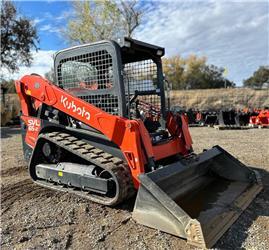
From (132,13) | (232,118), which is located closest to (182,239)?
(232,118)

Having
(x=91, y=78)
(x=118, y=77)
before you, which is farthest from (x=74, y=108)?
(x=118, y=77)

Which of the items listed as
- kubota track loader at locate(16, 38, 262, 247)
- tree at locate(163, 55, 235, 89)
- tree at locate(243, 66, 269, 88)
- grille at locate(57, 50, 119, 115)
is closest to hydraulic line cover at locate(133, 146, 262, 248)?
kubota track loader at locate(16, 38, 262, 247)

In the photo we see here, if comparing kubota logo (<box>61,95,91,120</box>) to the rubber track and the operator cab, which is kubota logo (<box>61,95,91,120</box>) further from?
the rubber track

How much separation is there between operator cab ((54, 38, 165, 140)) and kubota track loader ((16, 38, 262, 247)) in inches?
0.5

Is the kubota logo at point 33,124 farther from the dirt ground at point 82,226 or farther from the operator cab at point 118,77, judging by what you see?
the dirt ground at point 82,226

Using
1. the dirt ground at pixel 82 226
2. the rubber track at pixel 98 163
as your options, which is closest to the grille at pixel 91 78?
the rubber track at pixel 98 163

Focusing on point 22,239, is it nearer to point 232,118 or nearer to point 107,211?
point 107,211

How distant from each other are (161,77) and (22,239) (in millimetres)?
3104

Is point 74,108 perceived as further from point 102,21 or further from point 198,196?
point 102,21

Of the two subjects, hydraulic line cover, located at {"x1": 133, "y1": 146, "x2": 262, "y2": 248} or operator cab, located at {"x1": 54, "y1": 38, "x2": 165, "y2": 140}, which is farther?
operator cab, located at {"x1": 54, "y1": 38, "x2": 165, "y2": 140}

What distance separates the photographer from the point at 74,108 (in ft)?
15.4

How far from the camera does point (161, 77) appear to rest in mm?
5434

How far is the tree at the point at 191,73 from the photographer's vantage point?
53969 millimetres

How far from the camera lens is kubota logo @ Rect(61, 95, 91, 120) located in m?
4.59
